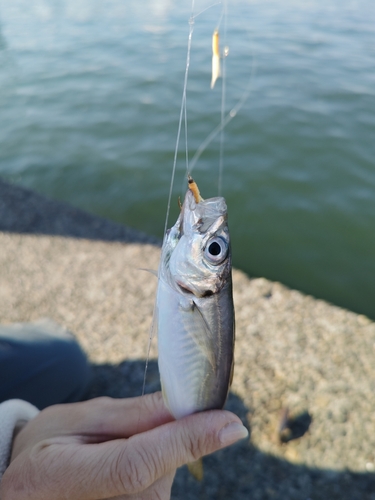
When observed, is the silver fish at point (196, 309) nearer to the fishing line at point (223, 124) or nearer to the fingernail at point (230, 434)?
the fingernail at point (230, 434)

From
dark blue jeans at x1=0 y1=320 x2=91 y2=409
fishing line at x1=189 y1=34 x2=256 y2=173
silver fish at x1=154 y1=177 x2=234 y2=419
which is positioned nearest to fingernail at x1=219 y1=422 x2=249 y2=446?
silver fish at x1=154 y1=177 x2=234 y2=419

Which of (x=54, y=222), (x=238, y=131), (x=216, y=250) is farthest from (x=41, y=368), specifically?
(x=238, y=131)

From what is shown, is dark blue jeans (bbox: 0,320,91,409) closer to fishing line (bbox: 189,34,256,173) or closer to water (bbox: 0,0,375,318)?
water (bbox: 0,0,375,318)

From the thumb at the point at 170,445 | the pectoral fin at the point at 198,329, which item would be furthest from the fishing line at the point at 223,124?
the thumb at the point at 170,445

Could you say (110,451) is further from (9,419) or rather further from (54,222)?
(54,222)

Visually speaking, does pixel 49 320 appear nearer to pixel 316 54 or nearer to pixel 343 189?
pixel 343 189

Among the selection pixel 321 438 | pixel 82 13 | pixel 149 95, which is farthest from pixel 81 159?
pixel 82 13
